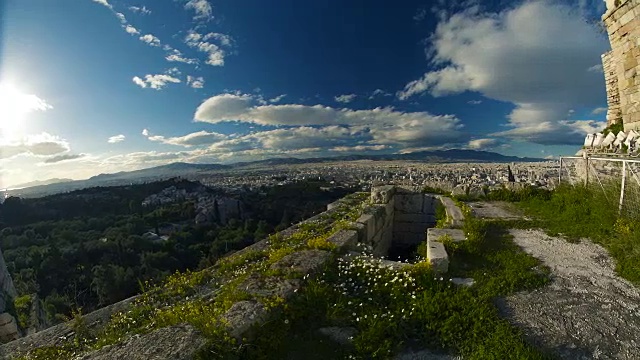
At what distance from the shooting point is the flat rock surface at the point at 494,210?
8.33m

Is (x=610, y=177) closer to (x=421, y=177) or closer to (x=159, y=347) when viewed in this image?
(x=159, y=347)

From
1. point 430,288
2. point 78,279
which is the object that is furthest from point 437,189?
point 78,279

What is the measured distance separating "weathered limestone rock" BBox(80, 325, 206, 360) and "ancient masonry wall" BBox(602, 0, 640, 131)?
41.5 ft

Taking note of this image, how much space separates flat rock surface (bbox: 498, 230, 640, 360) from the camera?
3.14m

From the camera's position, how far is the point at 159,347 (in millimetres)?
2811

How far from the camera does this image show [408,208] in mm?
10578

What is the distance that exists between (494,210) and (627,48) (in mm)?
6315

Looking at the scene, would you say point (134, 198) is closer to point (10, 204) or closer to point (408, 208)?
point (10, 204)

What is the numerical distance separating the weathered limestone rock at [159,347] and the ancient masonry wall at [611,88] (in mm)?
15439

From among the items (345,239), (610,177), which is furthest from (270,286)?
(610,177)

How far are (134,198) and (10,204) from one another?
13.2 m

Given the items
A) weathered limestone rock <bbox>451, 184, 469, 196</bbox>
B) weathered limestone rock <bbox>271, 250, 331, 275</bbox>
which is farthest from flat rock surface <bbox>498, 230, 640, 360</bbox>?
weathered limestone rock <bbox>451, 184, 469, 196</bbox>

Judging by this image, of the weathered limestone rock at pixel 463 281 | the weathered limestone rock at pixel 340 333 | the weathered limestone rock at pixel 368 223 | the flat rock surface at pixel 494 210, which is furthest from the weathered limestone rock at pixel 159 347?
the flat rock surface at pixel 494 210

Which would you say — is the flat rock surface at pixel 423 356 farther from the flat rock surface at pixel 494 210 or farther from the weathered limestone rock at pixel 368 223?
the flat rock surface at pixel 494 210
